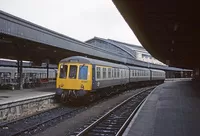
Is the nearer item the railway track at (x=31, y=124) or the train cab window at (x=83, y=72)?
the railway track at (x=31, y=124)

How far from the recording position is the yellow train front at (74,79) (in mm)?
16734

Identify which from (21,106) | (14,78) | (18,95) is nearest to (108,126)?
(21,106)

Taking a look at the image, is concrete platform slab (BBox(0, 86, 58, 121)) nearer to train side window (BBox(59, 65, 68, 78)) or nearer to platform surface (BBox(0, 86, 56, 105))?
platform surface (BBox(0, 86, 56, 105))

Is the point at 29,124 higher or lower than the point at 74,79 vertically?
lower

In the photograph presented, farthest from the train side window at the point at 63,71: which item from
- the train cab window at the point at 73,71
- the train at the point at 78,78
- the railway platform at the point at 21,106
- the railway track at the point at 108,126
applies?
the railway track at the point at 108,126

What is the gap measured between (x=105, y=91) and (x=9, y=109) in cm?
930

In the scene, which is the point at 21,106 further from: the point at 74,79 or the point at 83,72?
the point at 83,72

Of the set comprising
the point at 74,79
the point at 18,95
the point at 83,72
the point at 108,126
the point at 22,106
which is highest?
the point at 83,72

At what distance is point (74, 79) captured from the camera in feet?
55.5

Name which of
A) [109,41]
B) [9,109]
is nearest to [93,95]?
[9,109]

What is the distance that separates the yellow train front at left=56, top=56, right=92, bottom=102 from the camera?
16734 millimetres

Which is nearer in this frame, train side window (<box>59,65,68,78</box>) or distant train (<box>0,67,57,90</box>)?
train side window (<box>59,65,68,78</box>)

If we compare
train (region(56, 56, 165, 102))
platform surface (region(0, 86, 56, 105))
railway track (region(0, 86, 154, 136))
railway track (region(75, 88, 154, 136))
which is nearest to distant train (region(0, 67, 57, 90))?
platform surface (region(0, 86, 56, 105))

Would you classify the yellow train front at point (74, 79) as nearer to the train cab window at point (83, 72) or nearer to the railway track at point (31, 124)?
the train cab window at point (83, 72)
